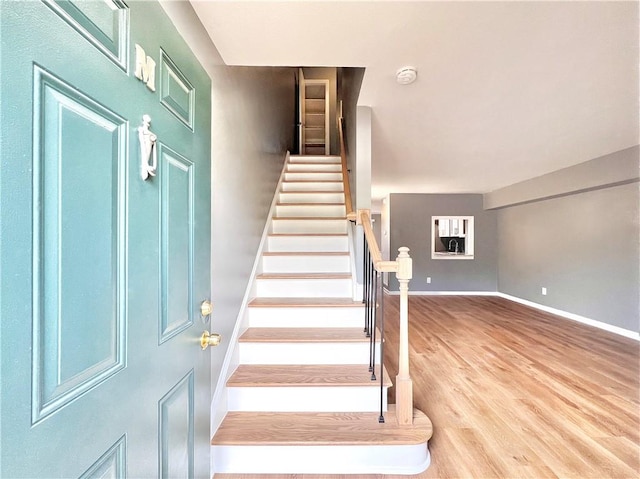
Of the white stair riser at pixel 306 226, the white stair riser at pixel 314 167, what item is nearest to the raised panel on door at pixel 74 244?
the white stair riser at pixel 306 226

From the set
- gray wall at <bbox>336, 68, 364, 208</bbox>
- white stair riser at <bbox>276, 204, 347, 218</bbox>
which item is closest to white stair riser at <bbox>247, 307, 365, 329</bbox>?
gray wall at <bbox>336, 68, 364, 208</bbox>

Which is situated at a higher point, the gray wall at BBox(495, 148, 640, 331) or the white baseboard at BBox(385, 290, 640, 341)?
the gray wall at BBox(495, 148, 640, 331)

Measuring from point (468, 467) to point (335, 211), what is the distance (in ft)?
8.19

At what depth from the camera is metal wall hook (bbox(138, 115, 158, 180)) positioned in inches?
26.4

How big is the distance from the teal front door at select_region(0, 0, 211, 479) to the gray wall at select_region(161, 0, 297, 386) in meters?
0.66

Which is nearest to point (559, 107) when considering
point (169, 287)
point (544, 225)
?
point (169, 287)

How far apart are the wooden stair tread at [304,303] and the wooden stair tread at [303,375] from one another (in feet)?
1.42

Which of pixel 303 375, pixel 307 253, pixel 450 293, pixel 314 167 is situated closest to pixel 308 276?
pixel 307 253

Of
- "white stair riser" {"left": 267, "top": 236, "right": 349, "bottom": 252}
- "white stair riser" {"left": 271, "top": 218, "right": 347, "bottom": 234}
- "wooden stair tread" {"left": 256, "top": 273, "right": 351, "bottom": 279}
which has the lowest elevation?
"wooden stair tread" {"left": 256, "top": 273, "right": 351, "bottom": 279}

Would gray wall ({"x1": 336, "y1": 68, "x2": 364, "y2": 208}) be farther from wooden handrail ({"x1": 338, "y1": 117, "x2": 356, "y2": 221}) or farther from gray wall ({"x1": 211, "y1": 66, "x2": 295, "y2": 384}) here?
gray wall ({"x1": 211, "y1": 66, "x2": 295, "y2": 384})

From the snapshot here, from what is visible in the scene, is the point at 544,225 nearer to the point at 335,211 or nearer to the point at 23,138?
the point at 335,211

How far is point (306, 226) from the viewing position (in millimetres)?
3277

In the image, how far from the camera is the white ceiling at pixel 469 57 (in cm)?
138

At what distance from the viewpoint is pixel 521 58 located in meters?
1.78
